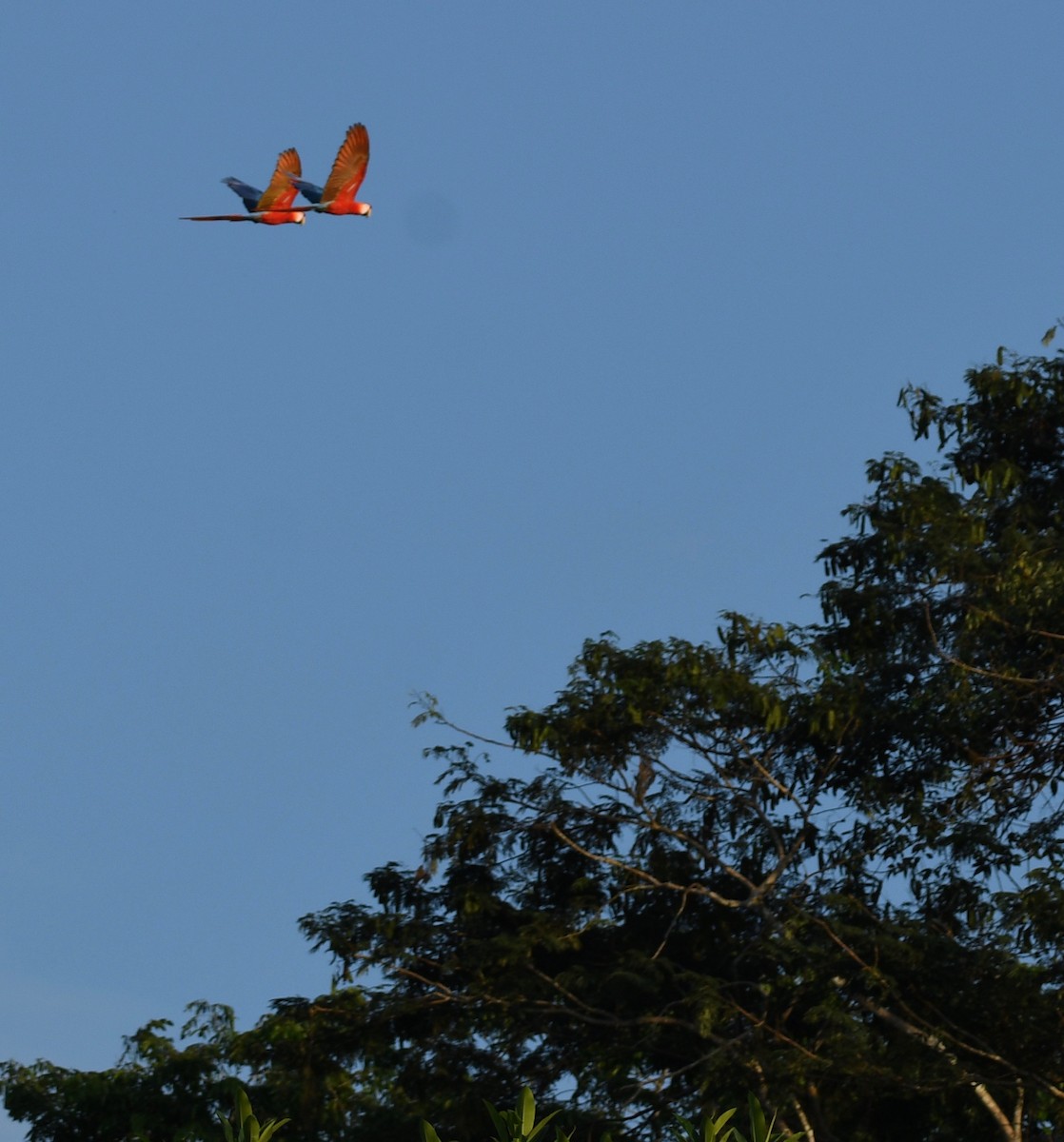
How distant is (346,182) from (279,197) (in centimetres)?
46

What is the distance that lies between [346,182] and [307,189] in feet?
0.95

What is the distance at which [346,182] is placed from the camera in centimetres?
1203

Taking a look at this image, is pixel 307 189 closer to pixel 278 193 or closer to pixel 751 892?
pixel 278 193

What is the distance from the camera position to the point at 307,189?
12164 millimetres

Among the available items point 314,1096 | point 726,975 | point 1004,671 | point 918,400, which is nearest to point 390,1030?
point 314,1096

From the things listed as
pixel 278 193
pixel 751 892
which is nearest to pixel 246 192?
pixel 278 193

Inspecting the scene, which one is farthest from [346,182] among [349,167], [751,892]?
[751,892]

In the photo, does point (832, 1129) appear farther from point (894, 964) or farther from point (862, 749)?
point (862, 749)

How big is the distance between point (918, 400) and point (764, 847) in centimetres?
412

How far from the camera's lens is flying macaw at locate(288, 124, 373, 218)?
1198 cm

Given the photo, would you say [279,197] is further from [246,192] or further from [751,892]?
[751,892]

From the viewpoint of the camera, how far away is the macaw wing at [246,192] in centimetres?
1223

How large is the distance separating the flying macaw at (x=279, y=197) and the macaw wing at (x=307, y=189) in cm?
2

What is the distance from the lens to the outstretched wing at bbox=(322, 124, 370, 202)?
12016 mm
